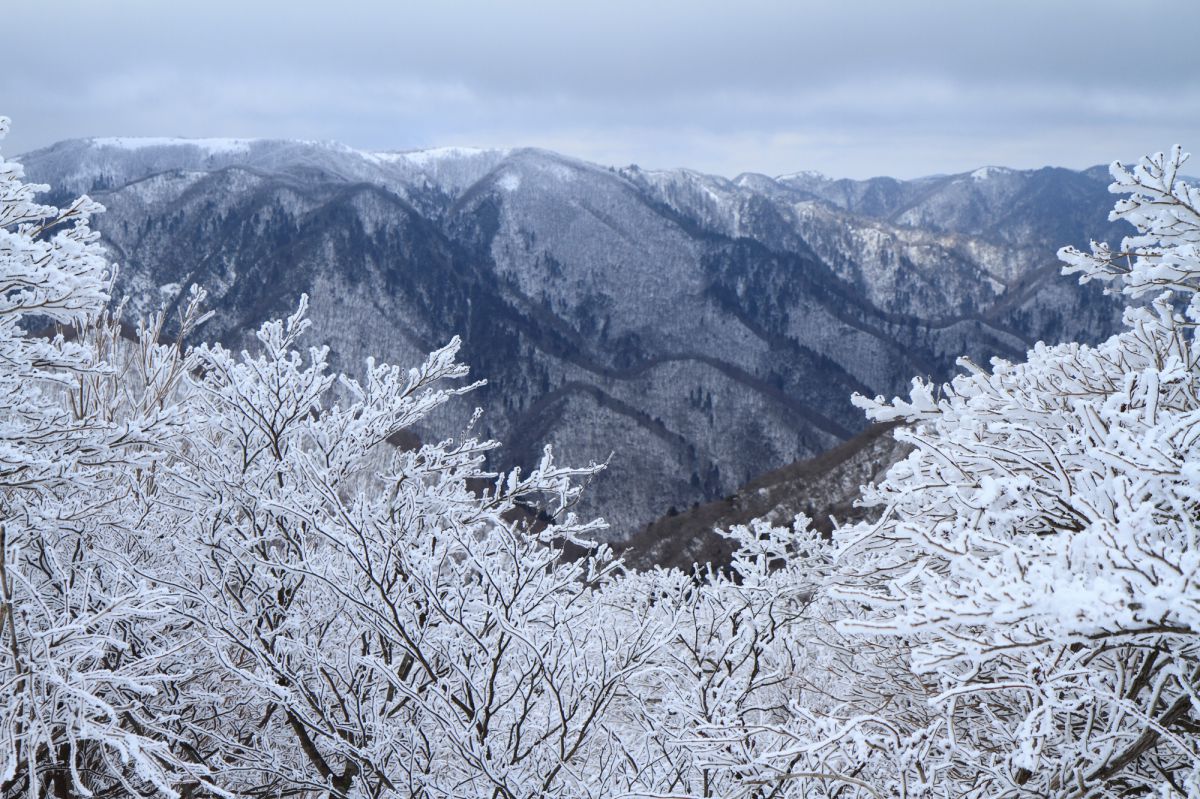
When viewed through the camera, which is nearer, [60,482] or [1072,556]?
[1072,556]

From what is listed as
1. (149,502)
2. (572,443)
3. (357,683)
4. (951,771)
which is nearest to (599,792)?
(357,683)

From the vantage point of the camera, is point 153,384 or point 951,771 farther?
point 153,384

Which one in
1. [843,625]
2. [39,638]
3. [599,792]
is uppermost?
[843,625]

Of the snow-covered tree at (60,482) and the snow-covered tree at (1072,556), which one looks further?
the snow-covered tree at (60,482)

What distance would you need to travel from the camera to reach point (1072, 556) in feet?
8.54

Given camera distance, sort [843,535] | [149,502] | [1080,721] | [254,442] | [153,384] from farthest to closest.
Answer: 1. [153,384]
2. [149,502]
3. [254,442]
4. [843,535]
5. [1080,721]

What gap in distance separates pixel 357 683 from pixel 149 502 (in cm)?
330

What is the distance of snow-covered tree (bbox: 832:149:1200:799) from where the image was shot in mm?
2479

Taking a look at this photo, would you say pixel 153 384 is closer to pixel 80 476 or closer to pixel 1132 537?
pixel 80 476

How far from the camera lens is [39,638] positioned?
3.79 metres

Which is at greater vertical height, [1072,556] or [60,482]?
[1072,556]

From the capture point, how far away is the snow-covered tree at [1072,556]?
2.48m

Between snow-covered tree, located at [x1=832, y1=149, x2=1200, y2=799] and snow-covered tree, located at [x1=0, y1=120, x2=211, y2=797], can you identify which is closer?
snow-covered tree, located at [x1=832, y1=149, x2=1200, y2=799]

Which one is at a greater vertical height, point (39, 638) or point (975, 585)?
point (975, 585)
